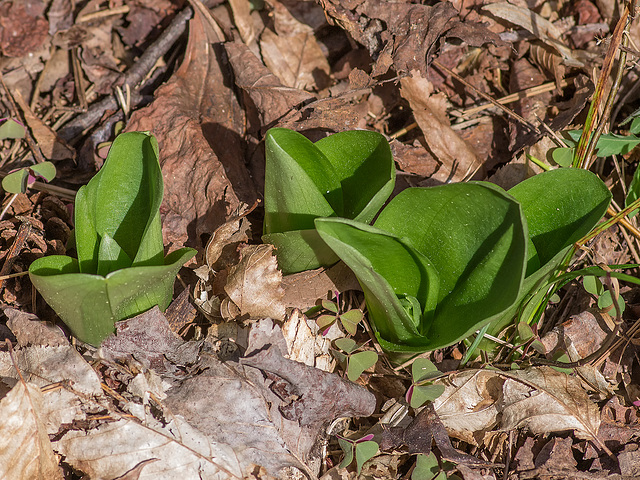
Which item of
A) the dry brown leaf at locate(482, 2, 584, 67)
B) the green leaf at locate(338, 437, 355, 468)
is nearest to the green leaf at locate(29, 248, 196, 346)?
the green leaf at locate(338, 437, 355, 468)

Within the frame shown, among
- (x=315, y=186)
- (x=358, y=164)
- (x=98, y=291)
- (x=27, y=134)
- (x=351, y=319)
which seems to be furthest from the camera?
(x=27, y=134)


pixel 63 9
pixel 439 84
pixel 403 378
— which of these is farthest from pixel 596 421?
pixel 63 9

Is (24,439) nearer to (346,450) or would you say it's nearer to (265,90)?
(346,450)

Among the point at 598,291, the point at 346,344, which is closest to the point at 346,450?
the point at 346,344

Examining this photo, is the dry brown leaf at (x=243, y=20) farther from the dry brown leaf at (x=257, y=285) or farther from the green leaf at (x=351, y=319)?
the green leaf at (x=351, y=319)

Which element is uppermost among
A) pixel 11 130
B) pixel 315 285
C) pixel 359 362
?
pixel 11 130
